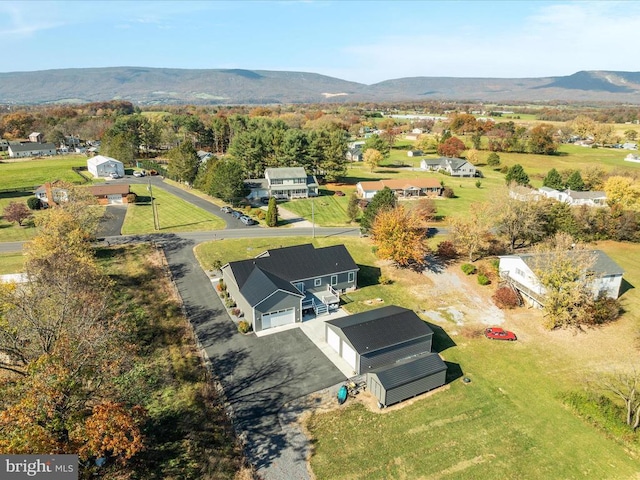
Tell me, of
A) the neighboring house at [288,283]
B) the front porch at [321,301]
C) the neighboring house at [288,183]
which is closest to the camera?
the neighboring house at [288,283]

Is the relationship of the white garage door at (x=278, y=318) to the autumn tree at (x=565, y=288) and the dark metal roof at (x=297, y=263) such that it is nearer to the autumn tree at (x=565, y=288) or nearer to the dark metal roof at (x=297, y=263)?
the dark metal roof at (x=297, y=263)

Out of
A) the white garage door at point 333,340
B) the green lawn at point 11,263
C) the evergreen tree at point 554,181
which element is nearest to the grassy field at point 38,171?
the green lawn at point 11,263

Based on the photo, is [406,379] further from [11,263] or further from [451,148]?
[451,148]

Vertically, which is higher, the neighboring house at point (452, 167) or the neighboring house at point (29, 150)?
the neighboring house at point (29, 150)

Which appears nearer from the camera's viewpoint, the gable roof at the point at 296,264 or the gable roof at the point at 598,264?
the gable roof at the point at 296,264

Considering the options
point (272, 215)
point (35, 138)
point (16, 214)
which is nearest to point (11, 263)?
point (16, 214)

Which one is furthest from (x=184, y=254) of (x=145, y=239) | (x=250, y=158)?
(x=250, y=158)
